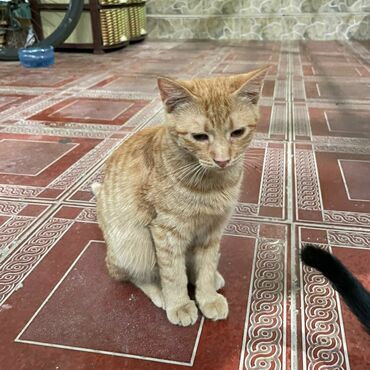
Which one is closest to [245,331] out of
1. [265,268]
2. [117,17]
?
[265,268]

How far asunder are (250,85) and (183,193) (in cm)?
29

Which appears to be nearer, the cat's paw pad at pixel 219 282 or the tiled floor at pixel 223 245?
the tiled floor at pixel 223 245

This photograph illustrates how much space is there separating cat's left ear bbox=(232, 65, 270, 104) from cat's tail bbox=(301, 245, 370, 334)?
38 centimetres

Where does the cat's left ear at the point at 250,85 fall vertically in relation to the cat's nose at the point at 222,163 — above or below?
above

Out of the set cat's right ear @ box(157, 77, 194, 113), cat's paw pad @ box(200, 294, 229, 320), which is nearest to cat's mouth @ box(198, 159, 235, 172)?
cat's right ear @ box(157, 77, 194, 113)

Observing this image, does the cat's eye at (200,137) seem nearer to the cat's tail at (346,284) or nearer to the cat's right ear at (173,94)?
the cat's right ear at (173,94)

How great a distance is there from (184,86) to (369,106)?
2153 mm

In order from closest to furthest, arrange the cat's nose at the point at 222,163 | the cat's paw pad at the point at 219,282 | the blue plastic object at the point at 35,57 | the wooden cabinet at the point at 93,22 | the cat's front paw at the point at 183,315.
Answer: the cat's nose at the point at 222,163 → the cat's front paw at the point at 183,315 → the cat's paw pad at the point at 219,282 → the blue plastic object at the point at 35,57 → the wooden cabinet at the point at 93,22

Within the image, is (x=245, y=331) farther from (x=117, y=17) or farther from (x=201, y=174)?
(x=117, y=17)

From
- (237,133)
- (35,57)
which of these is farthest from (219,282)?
(35,57)

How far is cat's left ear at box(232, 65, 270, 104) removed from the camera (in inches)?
35.8

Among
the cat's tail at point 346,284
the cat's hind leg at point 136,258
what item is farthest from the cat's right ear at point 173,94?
the cat's tail at point 346,284

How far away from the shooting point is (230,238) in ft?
4.36

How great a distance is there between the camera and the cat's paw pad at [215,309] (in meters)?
1.00
